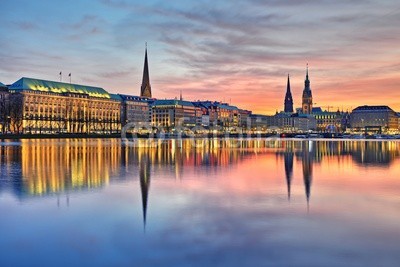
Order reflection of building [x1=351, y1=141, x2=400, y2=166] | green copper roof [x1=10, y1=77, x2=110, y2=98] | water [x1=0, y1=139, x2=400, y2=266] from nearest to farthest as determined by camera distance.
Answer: water [x1=0, y1=139, x2=400, y2=266] → reflection of building [x1=351, y1=141, x2=400, y2=166] → green copper roof [x1=10, y1=77, x2=110, y2=98]

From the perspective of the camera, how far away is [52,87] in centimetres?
15712

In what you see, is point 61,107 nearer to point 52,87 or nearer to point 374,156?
point 52,87

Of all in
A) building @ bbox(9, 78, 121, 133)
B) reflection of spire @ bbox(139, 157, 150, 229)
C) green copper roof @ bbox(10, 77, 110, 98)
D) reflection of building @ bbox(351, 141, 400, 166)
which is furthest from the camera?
green copper roof @ bbox(10, 77, 110, 98)

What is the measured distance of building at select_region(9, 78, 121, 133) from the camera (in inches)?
5645

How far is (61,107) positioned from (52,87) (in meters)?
7.25

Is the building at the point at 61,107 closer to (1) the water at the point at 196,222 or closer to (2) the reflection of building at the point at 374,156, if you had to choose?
(2) the reflection of building at the point at 374,156

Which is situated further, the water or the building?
the building

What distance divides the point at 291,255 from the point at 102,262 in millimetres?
3426

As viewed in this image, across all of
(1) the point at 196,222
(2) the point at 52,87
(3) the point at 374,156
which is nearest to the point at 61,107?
(2) the point at 52,87

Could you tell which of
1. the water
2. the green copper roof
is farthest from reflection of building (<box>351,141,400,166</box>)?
the green copper roof

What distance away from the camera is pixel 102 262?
830 centimetres

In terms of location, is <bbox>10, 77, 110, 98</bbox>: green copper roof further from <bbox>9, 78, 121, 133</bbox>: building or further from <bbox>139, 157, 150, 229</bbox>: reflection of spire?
<bbox>139, 157, 150, 229</bbox>: reflection of spire

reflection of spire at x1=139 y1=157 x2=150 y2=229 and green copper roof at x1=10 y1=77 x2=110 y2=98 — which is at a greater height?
green copper roof at x1=10 y1=77 x2=110 y2=98

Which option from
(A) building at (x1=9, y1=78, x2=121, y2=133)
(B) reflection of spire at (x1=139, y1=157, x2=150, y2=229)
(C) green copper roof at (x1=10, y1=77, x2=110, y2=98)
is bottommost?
(B) reflection of spire at (x1=139, y1=157, x2=150, y2=229)
